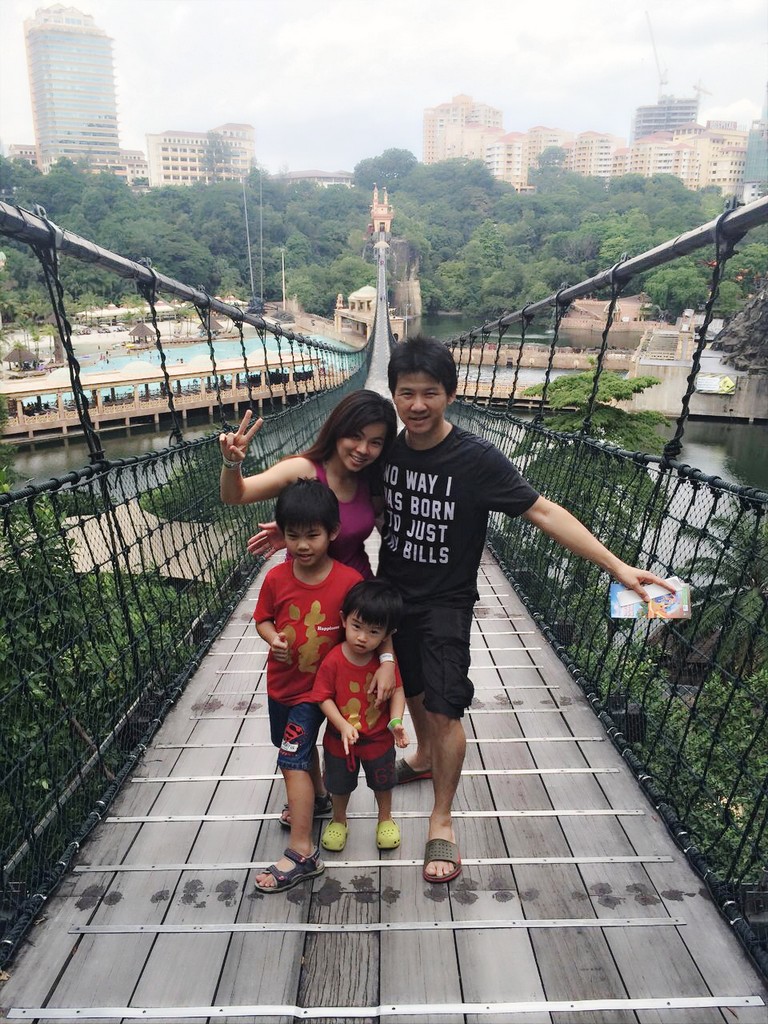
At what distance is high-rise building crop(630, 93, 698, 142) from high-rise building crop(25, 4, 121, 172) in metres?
81.3

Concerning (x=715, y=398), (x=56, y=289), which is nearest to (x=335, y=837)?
(x=56, y=289)

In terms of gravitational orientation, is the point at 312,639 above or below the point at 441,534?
below

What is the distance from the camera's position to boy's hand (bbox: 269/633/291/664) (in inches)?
56.5

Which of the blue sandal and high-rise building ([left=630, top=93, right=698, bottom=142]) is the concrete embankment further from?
high-rise building ([left=630, top=93, right=698, bottom=142])

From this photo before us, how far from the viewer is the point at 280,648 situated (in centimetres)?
144

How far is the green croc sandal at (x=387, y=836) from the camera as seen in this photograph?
153cm

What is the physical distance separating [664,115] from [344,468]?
483ft

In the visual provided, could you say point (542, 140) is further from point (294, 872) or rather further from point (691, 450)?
point (294, 872)

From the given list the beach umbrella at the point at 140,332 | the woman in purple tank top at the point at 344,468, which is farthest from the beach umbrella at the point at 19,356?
the woman in purple tank top at the point at 344,468

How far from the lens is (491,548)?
13.1ft

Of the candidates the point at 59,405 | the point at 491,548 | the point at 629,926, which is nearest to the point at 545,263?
the point at 59,405

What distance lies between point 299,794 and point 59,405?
71.2 feet

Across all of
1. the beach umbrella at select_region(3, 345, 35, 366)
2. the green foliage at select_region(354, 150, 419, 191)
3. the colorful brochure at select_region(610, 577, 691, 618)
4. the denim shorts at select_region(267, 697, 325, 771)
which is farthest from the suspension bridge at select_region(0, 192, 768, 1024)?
the green foliage at select_region(354, 150, 419, 191)

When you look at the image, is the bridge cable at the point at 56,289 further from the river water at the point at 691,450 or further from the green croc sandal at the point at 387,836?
the river water at the point at 691,450
